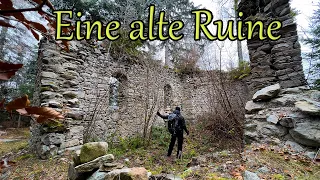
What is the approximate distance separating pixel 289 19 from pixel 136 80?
5.69 m

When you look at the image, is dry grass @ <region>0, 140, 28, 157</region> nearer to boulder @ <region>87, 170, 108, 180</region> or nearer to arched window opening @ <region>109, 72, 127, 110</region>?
arched window opening @ <region>109, 72, 127, 110</region>

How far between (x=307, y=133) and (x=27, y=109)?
326cm

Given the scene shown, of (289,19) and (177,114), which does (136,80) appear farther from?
(289,19)

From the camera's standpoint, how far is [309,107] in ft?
9.06

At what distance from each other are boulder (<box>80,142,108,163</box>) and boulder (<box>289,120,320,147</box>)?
2961 mm

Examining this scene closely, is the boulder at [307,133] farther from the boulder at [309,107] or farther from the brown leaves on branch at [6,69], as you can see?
the brown leaves on branch at [6,69]

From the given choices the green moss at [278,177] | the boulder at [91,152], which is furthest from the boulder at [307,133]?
the boulder at [91,152]

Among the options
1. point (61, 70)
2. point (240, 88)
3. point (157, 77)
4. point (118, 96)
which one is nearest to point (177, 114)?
point (157, 77)

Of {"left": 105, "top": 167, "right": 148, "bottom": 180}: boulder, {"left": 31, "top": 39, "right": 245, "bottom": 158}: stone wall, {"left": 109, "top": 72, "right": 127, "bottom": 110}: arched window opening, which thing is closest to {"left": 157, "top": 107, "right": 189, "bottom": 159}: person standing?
{"left": 31, "top": 39, "right": 245, "bottom": 158}: stone wall

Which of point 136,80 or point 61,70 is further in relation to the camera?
point 136,80

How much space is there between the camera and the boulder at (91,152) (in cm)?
290

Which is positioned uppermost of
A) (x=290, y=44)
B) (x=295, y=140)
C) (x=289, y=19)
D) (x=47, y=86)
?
(x=289, y=19)

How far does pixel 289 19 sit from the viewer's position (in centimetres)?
368

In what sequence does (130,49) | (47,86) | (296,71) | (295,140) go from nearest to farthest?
(295,140) < (296,71) < (47,86) < (130,49)
